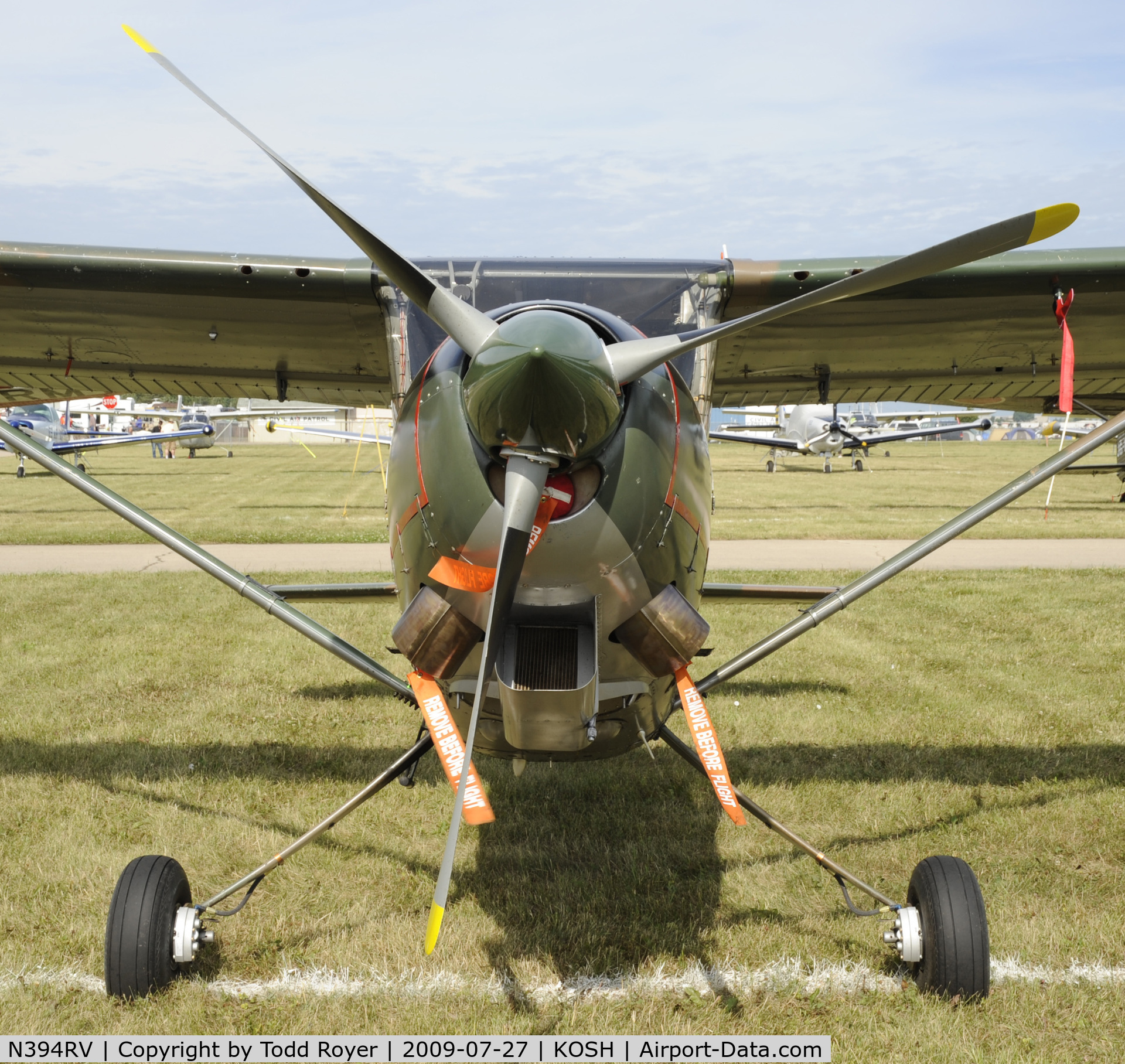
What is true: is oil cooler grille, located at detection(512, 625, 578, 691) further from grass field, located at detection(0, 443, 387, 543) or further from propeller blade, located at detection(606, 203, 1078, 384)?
grass field, located at detection(0, 443, 387, 543)

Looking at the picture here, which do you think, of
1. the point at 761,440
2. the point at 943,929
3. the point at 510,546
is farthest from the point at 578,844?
the point at 761,440

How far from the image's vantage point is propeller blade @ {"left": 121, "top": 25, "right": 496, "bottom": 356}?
2707 millimetres

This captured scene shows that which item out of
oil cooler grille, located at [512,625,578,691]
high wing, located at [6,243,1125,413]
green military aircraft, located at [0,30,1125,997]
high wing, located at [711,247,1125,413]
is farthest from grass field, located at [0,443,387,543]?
oil cooler grille, located at [512,625,578,691]

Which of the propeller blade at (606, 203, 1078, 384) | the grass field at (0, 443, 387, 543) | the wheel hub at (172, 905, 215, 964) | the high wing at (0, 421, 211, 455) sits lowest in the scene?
the grass field at (0, 443, 387, 543)

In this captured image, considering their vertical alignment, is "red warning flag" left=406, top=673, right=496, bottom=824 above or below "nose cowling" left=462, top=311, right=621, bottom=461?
below

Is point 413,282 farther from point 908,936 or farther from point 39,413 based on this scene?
point 39,413

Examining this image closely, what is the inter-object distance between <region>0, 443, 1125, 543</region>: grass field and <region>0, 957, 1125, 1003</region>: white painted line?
12.0 metres

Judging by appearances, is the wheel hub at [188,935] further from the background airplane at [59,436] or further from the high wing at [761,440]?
the background airplane at [59,436]

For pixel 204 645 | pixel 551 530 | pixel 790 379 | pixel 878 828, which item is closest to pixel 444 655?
pixel 551 530

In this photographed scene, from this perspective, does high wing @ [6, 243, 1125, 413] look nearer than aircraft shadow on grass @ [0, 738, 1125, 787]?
Yes

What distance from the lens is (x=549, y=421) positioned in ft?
7.94

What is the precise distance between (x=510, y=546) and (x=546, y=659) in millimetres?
592

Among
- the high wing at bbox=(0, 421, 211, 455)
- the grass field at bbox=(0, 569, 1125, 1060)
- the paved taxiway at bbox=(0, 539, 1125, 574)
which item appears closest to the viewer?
the grass field at bbox=(0, 569, 1125, 1060)

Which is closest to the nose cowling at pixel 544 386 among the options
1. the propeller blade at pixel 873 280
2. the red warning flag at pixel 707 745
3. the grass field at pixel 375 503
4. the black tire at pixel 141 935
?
the propeller blade at pixel 873 280
